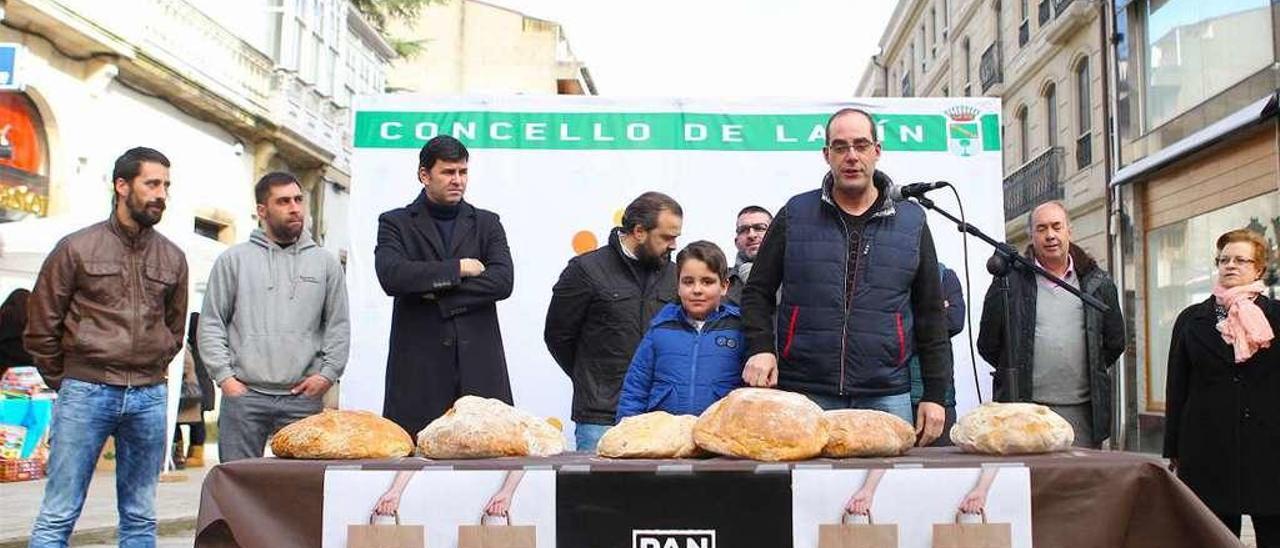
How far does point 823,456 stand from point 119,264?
9.56 ft

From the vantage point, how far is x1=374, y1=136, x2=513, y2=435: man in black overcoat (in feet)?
13.3

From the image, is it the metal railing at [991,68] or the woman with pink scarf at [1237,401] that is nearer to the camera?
the woman with pink scarf at [1237,401]

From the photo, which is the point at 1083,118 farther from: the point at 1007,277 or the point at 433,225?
the point at 433,225

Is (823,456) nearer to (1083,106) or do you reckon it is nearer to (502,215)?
(502,215)

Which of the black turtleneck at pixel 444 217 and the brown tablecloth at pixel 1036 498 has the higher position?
the black turtleneck at pixel 444 217

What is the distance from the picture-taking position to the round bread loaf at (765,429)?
2412 millimetres

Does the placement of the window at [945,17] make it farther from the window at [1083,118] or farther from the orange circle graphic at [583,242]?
the orange circle graphic at [583,242]

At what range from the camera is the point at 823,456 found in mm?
2494

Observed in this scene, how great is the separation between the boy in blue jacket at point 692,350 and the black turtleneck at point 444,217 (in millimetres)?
1044

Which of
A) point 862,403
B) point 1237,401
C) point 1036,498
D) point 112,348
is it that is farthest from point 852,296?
point 112,348

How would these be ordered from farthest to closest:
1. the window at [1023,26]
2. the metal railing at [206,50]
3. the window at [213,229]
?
1. the window at [1023,26]
2. the window at [213,229]
3. the metal railing at [206,50]

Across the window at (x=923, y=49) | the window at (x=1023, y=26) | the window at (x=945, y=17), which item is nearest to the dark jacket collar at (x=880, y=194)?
the window at (x=1023, y=26)

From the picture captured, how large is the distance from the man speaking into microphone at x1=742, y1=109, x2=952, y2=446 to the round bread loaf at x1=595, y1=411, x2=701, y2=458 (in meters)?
0.62

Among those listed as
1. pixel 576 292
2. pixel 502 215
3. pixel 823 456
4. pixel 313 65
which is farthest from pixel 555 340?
pixel 313 65
